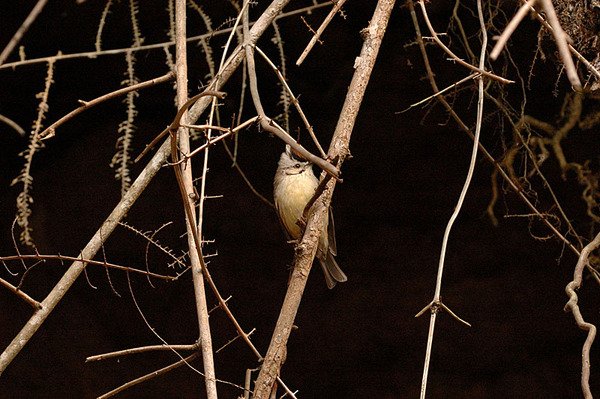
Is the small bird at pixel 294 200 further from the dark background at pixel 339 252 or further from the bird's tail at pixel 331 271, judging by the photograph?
the dark background at pixel 339 252

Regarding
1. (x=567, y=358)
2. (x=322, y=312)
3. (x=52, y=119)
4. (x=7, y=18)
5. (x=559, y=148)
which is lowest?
(x=567, y=358)

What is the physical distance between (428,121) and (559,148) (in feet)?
1.69

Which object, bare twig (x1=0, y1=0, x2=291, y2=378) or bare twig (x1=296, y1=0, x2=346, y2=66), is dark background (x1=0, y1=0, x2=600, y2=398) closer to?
bare twig (x1=0, y1=0, x2=291, y2=378)

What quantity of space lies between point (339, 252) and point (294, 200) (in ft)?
1.31

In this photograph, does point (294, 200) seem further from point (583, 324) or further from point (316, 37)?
point (316, 37)

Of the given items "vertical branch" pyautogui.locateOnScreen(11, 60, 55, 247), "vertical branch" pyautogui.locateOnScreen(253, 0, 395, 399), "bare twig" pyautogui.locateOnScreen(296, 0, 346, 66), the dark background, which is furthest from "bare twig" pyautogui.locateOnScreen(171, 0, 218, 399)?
the dark background

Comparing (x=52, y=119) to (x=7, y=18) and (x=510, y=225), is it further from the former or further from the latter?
(x=510, y=225)

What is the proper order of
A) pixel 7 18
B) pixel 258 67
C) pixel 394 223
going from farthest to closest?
pixel 394 223 → pixel 258 67 → pixel 7 18

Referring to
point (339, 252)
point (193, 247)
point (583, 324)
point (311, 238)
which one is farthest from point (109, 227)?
point (339, 252)

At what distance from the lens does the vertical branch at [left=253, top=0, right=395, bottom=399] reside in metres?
1.58

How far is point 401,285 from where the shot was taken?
3.37 metres

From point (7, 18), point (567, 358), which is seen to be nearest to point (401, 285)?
point (567, 358)

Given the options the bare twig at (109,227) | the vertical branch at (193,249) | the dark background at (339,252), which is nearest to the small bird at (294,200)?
the dark background at (339,252)

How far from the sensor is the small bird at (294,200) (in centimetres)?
310
